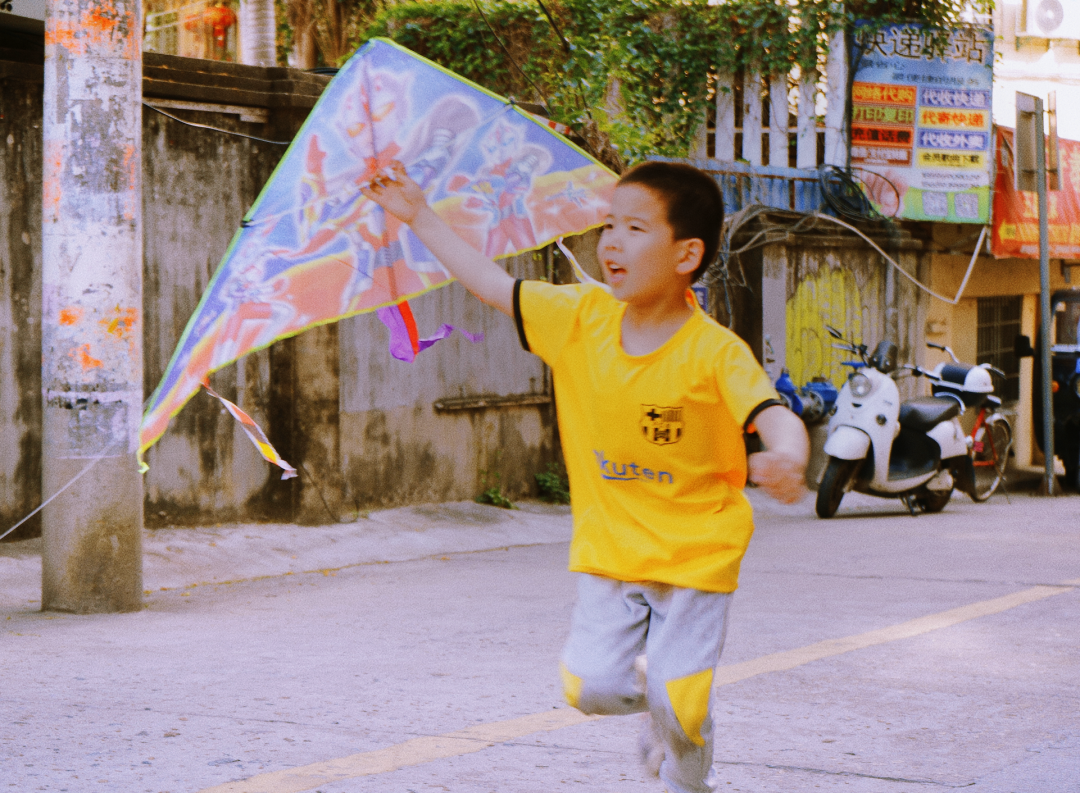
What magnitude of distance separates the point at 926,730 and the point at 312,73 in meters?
6.87

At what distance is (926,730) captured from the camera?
4.82 m

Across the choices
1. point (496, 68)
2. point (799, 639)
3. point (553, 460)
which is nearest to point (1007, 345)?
point (496, 68)

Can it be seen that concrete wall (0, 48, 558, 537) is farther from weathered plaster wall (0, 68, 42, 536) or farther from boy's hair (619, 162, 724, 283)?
boy's hair (619, 162, 724, 283)

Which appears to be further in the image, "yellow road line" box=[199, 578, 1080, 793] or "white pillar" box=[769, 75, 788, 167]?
"white pillar" box=[769, 75, 788, 167]

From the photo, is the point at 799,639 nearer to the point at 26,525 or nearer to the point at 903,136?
the point at 26,525

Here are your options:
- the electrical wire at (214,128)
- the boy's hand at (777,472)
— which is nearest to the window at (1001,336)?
the electrical wire at (214,128)

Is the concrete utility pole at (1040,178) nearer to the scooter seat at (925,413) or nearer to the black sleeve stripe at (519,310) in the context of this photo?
the scooter seat at (925,413)

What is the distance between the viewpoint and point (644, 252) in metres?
3.41

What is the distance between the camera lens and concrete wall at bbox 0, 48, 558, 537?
27.1 feet

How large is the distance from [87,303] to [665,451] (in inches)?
171

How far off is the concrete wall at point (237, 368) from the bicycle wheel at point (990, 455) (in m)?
5.50

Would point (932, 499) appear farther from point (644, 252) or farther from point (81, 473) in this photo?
point (644, 252)

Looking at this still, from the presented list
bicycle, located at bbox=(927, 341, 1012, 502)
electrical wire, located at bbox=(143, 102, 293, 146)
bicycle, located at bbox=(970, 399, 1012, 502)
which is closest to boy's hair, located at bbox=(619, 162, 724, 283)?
electrical wire, located at bbox=(143, 102, 293, 146)

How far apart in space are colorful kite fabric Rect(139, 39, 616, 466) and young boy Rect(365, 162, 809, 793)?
2.68 ft
